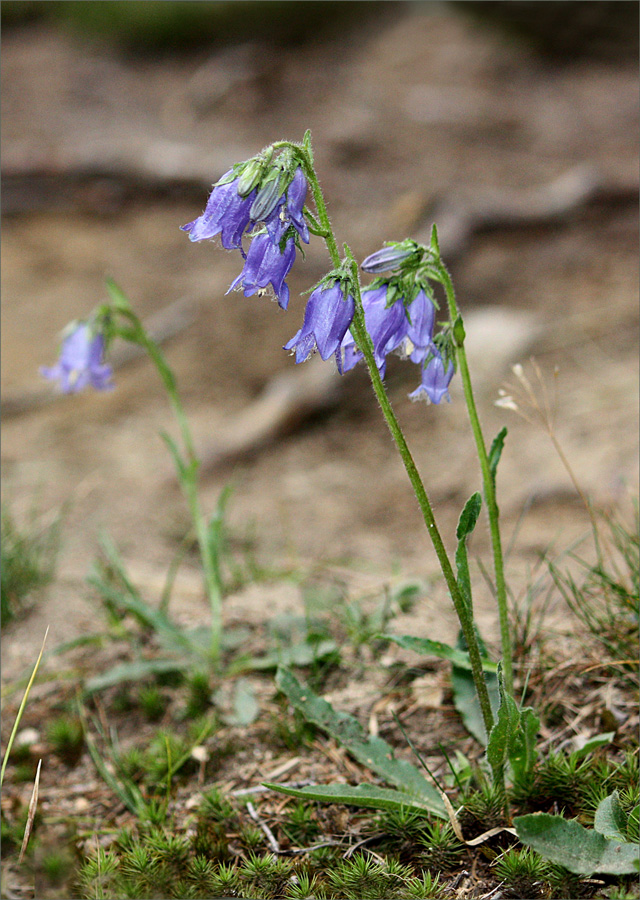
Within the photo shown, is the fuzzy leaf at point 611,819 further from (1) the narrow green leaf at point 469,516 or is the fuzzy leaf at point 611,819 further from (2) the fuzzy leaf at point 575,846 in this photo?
(1) the narrow green leaf at point 469,516

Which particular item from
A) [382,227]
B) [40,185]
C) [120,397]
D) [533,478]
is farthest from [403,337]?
[40,185]

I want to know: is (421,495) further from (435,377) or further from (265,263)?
(265,263)

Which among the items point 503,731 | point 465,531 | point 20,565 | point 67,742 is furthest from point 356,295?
point 20,565

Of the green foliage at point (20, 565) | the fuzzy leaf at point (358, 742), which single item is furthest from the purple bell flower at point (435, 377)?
the green foliage at point (20, 565)

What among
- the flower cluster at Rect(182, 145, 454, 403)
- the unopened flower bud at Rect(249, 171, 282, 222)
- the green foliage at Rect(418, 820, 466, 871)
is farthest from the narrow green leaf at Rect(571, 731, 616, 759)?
the unopened flower bud at Rect(249, 171, 282, 222)

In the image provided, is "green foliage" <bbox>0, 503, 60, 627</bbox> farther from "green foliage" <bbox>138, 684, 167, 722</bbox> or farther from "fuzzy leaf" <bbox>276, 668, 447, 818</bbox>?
"fuzzy leaf" <bbox>276, 668, 447, 818</bbox>
